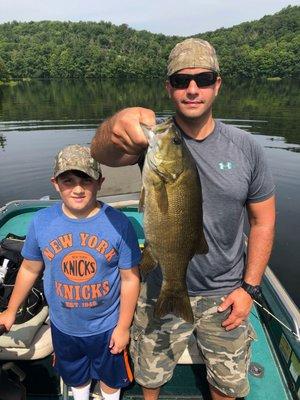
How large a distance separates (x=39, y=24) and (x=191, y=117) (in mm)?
178036

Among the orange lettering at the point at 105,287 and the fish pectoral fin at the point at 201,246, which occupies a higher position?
the fish pectoral fin at the point at 201,246

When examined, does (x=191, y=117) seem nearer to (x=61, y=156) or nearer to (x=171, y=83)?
(x=171, y=83)

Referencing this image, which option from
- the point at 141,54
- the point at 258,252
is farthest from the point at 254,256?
the point at 141,54

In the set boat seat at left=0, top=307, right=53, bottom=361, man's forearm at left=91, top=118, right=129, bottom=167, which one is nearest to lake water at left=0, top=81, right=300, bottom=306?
boat seat at left=0, top=307, right=53, bottom=361

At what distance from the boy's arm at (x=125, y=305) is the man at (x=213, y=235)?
0.14 m

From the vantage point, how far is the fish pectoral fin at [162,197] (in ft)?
6.81

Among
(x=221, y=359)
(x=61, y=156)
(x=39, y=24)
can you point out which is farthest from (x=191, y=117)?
(x=39, y=24)

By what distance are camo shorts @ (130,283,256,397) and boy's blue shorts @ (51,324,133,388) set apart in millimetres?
170

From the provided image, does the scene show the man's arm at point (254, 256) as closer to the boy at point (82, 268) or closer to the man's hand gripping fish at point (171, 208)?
the man's hand gripping fish at point (171, 208)

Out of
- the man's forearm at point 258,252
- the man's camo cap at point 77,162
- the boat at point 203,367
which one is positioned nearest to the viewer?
the man's camo cap at point 77,162

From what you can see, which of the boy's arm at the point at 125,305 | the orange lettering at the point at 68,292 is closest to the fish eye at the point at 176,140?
the boy's arm at the point at 125,305

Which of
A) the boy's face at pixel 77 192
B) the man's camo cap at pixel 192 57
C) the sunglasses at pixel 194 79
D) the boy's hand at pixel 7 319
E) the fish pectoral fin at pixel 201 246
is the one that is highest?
the man's camo cap at pixel 192 57

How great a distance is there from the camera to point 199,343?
2.88 metres

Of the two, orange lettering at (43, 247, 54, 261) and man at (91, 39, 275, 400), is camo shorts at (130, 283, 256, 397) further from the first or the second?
orange lettering at (43, 247, 54, 261)
